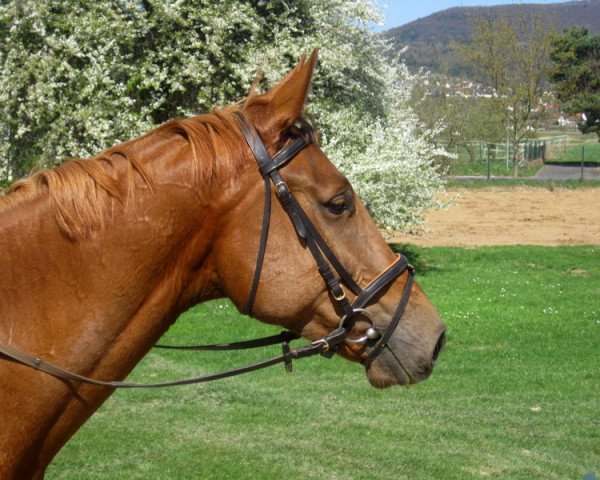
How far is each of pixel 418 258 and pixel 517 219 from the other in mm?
7108

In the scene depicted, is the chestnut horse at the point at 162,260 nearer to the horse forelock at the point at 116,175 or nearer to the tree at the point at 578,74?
the horse forelock at the point at 116,175

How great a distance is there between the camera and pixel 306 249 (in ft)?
8.25

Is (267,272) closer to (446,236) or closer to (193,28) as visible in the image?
(193,28)

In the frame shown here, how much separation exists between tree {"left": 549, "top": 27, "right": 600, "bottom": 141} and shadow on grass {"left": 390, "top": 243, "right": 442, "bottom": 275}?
28005mm

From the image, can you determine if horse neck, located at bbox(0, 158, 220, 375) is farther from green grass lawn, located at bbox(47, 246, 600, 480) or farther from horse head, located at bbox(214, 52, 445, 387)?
green grass lawn, located at bbox(47, 246, 600, 480)

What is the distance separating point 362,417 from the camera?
22.2 ft

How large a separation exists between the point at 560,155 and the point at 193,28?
42.4 m

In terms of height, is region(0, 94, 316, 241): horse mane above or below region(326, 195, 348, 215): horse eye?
above

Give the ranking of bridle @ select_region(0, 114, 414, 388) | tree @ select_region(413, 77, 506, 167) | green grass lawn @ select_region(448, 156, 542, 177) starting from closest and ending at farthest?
bridle @ select_region(0, 114, 414, 388) < tree @ select_region(413, 77, 506, 167) < green grass lawn @ select_region(448, 156, 542, 177)

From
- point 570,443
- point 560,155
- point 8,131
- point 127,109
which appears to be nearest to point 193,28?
point 127,109

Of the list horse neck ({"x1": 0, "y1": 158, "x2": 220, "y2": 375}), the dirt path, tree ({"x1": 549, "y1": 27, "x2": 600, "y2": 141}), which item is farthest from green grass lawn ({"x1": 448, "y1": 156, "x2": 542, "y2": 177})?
horse neck ({"x1": 0, "y1": 158, "x2": 220, "y2": 375})

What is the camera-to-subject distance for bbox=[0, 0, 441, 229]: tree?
36.1 feet

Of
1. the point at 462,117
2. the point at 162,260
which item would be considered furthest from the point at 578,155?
the point at 162,260

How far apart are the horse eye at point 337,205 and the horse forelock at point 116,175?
295 millimetres
